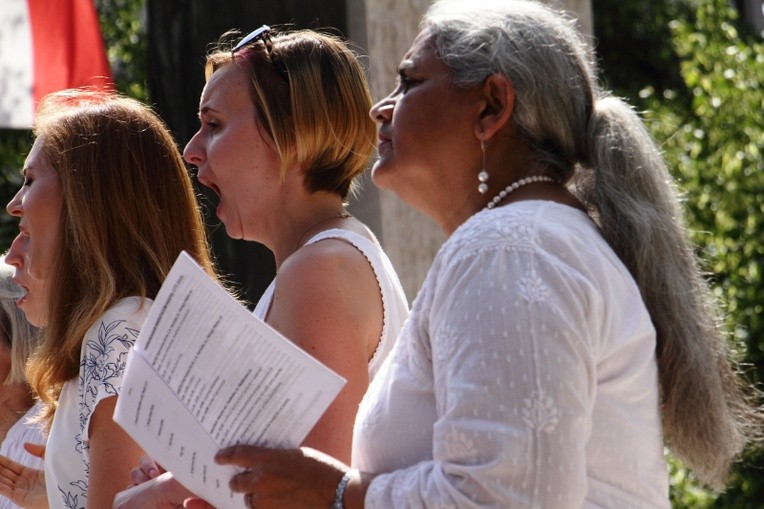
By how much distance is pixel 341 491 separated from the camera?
1949 millimetres

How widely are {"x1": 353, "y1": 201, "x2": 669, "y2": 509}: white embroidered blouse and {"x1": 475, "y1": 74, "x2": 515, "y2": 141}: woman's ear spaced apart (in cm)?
18

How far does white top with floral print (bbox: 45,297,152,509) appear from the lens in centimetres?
273

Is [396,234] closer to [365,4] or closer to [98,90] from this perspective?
[365,4]

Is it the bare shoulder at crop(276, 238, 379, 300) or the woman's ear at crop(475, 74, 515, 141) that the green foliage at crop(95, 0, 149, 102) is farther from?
the woman's ear at crop(475, 74, 515, 141)

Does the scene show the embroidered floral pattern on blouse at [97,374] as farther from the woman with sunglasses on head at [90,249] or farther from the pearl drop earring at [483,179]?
the pearl drop earring at [483,179]

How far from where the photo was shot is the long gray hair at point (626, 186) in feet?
6.69

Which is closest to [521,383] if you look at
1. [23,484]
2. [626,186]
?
[626,186]

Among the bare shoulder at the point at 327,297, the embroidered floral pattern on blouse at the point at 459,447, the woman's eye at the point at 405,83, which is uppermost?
the woman's eye at the point at 405,83

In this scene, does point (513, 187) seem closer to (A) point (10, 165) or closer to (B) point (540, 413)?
(B) point (540, 413)

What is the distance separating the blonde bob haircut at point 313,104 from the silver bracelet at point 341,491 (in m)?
0.95

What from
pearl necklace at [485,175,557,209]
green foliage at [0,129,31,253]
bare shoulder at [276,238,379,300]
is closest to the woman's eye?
pearl necklace at [485,175,557,209]

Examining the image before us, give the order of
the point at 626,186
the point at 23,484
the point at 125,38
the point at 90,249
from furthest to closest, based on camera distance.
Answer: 1. the point at 125,38
2. the point at 23,484
3. the point at 90,249
4. the point at 626,186

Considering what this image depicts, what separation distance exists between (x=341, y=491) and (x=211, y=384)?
0.97ft

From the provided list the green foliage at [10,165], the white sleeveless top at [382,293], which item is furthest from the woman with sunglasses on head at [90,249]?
the green foliage at [10,165]
